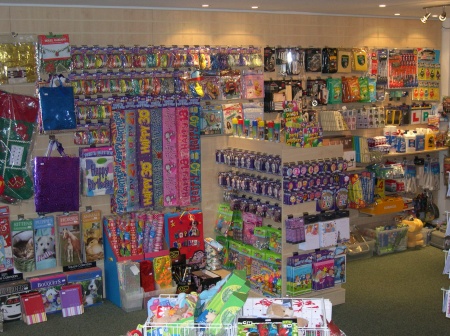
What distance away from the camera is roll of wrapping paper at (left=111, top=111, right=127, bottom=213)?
22.5 ft

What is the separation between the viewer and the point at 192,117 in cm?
731

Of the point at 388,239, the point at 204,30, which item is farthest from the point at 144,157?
the point at 388,239

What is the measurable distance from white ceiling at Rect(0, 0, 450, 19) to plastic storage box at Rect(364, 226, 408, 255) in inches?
120

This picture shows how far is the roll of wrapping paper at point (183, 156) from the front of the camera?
285 inches

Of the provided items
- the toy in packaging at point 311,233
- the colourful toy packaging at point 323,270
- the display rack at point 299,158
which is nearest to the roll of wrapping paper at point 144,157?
the display rack at point 299,158

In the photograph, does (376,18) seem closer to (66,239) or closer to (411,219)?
(411,219)

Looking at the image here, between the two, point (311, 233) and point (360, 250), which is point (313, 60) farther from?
point (311, 233)

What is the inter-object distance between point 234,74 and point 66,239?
9.40ft

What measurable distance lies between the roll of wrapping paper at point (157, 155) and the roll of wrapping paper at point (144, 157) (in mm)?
47

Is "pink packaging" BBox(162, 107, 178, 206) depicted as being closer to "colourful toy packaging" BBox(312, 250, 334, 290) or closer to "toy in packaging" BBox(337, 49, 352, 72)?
"colourful toy packaging" BBox(312, 250, 334, 290)

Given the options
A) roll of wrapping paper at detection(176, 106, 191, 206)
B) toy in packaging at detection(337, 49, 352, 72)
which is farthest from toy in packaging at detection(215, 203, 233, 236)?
toy in packaging at detection(337, 49, 352, 72)

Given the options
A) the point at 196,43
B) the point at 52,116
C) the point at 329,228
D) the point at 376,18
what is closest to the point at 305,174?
the point at 329,228

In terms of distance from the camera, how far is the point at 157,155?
7.14 metres

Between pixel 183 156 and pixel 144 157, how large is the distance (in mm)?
495
